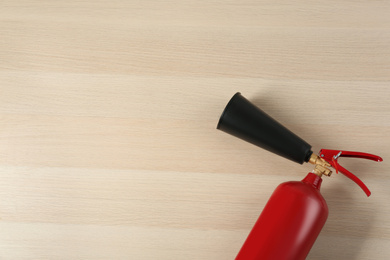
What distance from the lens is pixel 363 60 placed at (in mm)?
807

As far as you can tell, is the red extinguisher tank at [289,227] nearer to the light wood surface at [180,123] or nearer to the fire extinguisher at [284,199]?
the fire extinguisher at [284,199]

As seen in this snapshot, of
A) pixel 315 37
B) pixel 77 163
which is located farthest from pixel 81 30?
pixel 315 37

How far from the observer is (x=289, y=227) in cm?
67

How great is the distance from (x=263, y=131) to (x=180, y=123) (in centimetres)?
20

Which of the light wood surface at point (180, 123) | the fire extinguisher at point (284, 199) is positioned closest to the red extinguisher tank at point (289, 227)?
the fire extinguisher at point (284, 199)

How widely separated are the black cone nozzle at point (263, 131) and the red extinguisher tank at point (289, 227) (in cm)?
7

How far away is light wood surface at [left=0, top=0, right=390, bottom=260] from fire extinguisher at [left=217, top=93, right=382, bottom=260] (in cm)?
9

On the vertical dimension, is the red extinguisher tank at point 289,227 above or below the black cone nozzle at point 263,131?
Answer: below

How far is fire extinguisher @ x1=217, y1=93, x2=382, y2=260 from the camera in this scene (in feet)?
2.19

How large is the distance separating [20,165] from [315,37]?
2.41ft

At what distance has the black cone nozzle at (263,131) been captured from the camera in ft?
2.34

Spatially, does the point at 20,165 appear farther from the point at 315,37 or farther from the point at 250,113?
the point at 315,37

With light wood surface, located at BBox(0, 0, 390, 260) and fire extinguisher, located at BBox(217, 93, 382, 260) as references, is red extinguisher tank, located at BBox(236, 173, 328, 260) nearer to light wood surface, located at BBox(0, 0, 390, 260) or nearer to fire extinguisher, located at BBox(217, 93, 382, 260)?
fire extinguisher, located at BBox(217, 93, 382, 260)

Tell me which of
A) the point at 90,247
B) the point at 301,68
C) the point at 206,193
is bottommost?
the point at 90,247
